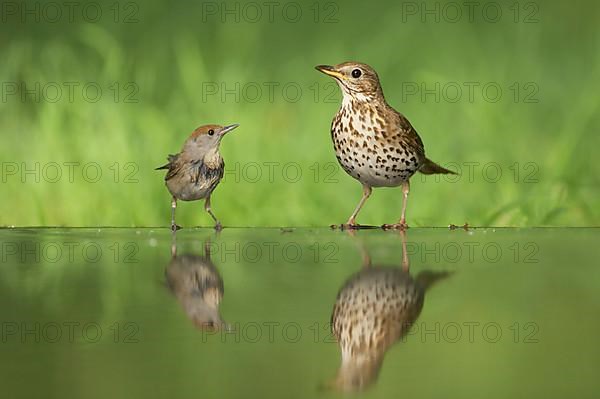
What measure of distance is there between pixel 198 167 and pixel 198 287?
2.15 m

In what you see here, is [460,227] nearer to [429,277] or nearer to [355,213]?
[355,213]

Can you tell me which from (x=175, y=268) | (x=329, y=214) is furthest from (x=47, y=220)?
(x=175, y=268)

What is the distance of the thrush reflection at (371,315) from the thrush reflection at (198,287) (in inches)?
14.8

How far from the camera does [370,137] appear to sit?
218 inches

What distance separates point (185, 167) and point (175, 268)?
5.49 ft

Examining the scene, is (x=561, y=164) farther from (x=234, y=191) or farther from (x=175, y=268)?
(x=175, y=268)

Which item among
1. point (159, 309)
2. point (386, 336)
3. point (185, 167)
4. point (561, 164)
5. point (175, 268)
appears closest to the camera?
point (386, 336)

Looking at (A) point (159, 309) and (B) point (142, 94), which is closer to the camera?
(A) point (159, 309)

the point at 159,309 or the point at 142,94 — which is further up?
the point at 142,94

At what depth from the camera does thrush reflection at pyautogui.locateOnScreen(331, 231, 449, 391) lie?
2117mm

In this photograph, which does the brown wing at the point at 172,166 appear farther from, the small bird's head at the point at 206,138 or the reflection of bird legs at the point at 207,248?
the reflection of bird legs at the point at 207,248

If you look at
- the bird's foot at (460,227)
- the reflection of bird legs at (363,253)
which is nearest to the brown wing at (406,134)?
the bird's foot at (460,227)

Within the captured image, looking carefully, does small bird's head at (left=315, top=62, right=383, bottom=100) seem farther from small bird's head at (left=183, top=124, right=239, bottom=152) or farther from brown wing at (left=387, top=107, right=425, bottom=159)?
small bird's head at (left=183, top=124, right=239, bottom=152)

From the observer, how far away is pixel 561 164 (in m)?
6.86
